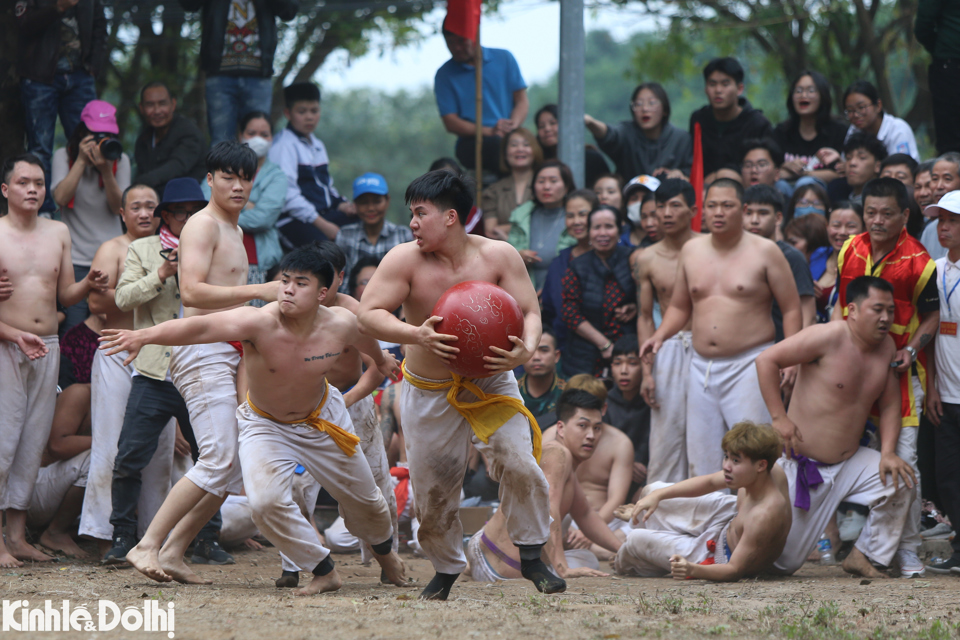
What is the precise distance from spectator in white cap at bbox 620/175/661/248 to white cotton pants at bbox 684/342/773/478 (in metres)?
1.59

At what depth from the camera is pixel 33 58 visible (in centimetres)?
818

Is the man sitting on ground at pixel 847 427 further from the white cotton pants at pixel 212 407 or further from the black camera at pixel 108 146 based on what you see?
the black camera at pixel 108 146

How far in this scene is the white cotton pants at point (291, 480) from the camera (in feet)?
17.7

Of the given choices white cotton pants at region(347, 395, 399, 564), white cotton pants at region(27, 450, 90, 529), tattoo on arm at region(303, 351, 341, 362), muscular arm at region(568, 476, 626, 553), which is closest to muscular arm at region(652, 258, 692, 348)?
muscular arm at region(568, 476, 626, 553)

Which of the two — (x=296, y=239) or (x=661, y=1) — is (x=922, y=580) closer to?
(x=296, y=239)

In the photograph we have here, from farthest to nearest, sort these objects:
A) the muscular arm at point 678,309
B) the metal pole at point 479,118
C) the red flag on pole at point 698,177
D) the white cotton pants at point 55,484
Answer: the metal pole at point 479,118 → the red flag on pole at point 698,177 → the muscular arm at point 678,309 → the white cotton pants at point 55,484

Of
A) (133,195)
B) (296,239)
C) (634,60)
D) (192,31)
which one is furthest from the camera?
(634,60)

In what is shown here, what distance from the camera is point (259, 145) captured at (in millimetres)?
8805

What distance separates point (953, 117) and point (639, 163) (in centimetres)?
270

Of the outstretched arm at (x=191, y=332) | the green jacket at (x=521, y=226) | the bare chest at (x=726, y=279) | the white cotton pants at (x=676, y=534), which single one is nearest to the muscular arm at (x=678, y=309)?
the bare chest at (x=726, y=279)

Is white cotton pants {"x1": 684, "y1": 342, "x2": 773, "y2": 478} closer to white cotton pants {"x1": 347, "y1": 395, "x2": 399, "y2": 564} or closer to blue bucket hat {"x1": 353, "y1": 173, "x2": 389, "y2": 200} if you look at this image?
white cotton pants {"x1": 347, "y1": 395, "x2": 399, "y2": 564}

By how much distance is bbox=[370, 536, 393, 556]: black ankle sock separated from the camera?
5.96m

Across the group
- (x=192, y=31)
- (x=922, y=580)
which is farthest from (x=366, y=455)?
(x=192, y=31)

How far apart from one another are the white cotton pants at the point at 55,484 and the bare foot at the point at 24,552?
44 cm
